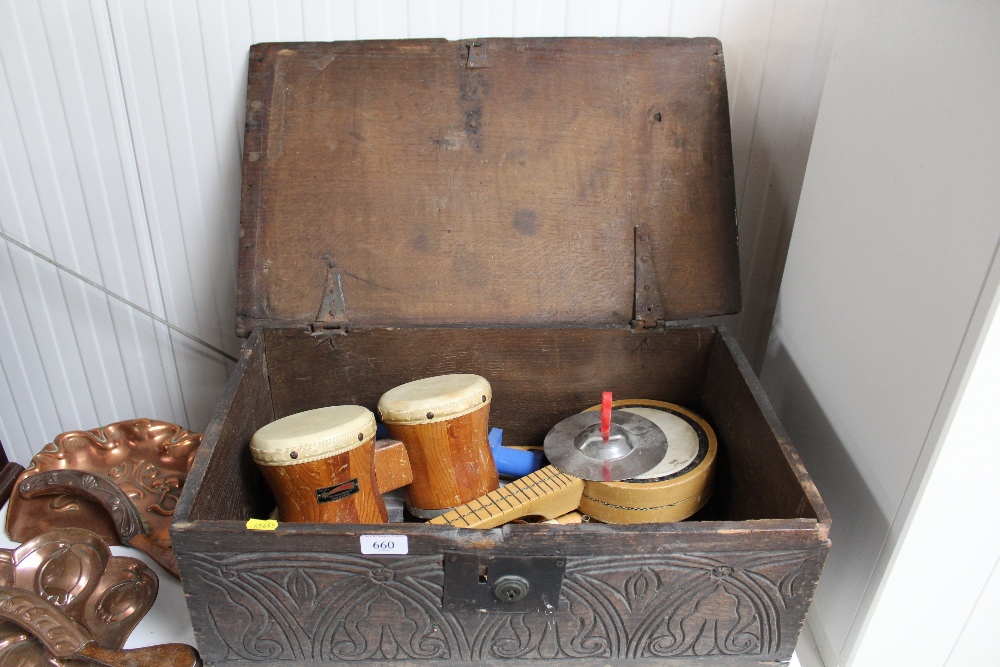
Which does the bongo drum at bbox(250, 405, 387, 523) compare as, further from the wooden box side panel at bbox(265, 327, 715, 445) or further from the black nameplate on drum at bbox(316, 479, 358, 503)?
the wooden box side panel at bbox(265, 327, 715, 445)

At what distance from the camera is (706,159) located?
1306mm

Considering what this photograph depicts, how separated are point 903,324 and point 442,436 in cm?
66

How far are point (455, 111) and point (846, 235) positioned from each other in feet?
2.26

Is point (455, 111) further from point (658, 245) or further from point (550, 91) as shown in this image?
point (658, 245)

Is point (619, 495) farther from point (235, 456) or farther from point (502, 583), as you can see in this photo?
point (235, 456)

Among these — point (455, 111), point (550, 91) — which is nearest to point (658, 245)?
point (550, 91)

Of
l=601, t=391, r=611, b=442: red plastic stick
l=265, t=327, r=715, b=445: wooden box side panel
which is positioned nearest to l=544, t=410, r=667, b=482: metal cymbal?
l=601, t=391, r=611, b=442: red plastic stick

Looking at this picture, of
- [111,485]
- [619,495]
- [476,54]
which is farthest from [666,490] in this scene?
[111,485]

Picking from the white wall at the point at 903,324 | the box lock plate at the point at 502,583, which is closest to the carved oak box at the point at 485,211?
the white wall at the point at 903,324

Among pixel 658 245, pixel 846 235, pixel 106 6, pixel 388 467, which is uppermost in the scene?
pixel 106 6

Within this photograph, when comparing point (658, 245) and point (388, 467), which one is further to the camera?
point (658, 245)

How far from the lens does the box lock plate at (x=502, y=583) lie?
0.84 m

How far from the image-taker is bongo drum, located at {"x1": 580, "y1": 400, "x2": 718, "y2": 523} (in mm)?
1107

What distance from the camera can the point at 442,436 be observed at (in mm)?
1119
